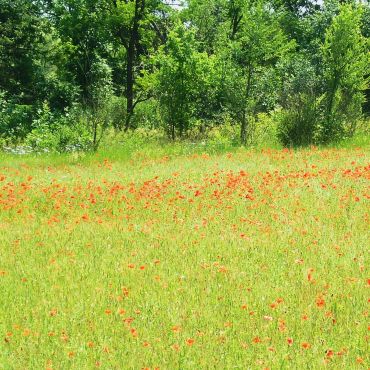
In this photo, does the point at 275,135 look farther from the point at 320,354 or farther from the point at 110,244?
the point at 320,354

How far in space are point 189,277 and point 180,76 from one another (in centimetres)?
1680

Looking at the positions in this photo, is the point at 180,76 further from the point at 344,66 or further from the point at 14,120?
the point at 14,120

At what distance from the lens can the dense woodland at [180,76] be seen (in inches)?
753

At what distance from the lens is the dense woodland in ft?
62.7

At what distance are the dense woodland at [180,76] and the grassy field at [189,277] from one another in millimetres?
9117

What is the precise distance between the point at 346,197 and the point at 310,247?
9.01ft

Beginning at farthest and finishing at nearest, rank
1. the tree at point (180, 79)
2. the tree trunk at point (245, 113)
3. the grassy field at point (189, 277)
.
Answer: the tree at point (180, 79) < the tree trunk at point (245, 113) < the grassy field at point (189, 277)

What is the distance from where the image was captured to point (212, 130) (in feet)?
76.9

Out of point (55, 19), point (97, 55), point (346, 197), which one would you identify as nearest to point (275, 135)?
point (346, 197)

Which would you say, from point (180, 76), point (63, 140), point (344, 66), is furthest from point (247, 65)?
point (63, 140)

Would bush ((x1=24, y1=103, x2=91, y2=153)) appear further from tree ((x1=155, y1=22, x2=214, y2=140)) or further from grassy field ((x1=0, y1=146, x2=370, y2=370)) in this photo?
grassy field ((x1=0, y1=146, x2=370, y2=370))

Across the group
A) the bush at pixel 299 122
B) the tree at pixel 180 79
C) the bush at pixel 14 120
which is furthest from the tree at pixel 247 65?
the bush at pixel 14 120

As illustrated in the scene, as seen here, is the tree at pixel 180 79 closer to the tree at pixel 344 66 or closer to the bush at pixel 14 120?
the tree at pixel 344 66

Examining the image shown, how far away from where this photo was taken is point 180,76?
21.4 m
